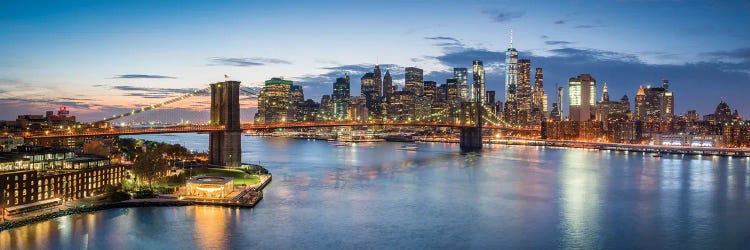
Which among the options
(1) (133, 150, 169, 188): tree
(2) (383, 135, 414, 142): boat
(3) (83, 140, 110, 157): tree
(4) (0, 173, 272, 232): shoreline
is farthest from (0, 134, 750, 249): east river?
(2) (383, 135, 414, 142): boat

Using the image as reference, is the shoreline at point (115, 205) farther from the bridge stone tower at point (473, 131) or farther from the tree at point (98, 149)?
the bridge stone tower at point (473, 131)

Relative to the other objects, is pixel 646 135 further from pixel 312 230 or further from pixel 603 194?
pixel 312 230

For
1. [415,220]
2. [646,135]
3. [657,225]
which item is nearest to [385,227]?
[415,220]

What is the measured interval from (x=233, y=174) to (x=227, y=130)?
3479mm

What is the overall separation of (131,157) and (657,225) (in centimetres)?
2868

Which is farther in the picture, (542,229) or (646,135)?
(646,135)

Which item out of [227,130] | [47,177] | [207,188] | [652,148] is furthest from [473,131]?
[47,177]

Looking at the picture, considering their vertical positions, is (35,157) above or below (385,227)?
above

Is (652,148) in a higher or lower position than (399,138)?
lower

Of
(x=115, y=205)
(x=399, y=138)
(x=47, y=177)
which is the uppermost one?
(x=399, y=138)

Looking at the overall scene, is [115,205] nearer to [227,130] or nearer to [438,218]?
[227,130]

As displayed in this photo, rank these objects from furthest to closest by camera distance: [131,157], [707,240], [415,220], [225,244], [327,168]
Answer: [327,168], [131,157], [415,220], [707,240], [225,244]

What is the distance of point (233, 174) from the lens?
2902cm

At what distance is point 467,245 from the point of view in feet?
56.7
